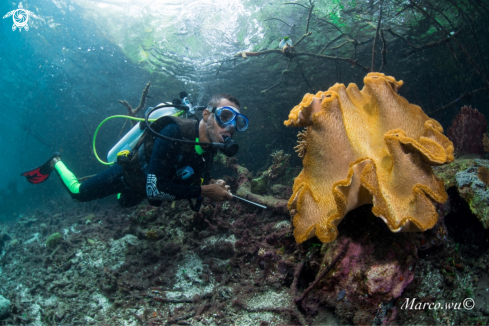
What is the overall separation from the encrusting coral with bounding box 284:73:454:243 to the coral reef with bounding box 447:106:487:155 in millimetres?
3052

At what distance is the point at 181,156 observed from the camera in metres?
3.80

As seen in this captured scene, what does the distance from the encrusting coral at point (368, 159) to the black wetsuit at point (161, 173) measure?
2.06 meters

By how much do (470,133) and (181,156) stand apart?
5483 mm

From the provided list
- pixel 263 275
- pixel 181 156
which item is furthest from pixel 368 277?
pixel 181 156

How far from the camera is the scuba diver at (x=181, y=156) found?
3.51 m

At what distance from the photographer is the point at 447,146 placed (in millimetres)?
1896

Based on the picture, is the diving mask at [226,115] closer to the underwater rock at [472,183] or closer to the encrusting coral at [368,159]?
the encrusting coral at [368,159]

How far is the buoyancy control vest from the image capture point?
375cm

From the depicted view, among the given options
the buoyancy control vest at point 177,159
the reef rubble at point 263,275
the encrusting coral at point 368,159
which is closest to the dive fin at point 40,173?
the reef rubble at point 263,275

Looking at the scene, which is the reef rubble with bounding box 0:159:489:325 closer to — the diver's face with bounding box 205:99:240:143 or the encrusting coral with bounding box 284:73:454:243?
the encrusting coral with bounding box 284:73:454:243

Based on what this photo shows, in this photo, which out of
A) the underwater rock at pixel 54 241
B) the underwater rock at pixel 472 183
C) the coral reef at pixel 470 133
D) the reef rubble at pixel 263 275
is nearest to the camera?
the reef rubble at pixel 263 275

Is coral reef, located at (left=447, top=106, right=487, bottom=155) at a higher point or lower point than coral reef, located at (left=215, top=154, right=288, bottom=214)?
higher

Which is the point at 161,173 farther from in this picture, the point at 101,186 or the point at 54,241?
the point at 54,241

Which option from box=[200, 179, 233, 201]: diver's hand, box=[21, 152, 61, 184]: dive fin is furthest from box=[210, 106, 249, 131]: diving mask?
box=[21, 152, 61, 184]: dive fin
